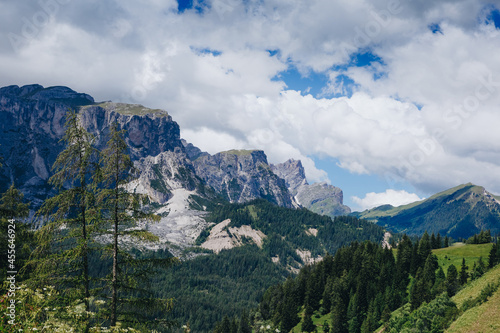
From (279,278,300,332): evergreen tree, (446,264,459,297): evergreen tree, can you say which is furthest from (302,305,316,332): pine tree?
(446,264,459,297): evergreen tree

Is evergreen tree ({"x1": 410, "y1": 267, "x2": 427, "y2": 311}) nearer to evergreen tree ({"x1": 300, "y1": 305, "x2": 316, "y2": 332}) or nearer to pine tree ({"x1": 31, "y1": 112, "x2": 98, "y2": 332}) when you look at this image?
evergreen tree ({"x1": 300, "y1": 305, "x2": 316, "y2": 332})

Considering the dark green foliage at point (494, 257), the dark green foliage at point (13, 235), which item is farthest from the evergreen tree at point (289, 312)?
the dark green foliage at point (13, 235)

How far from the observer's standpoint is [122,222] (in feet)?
66.6

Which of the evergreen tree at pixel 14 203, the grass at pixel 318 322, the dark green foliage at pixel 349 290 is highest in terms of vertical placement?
the evergreen tree at pixel 14 203

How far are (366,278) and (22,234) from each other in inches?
4514

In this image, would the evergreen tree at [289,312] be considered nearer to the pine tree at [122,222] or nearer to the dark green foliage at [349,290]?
the dark green foliage at [349,290]

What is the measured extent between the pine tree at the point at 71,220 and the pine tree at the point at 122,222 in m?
1.04

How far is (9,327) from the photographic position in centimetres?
1180

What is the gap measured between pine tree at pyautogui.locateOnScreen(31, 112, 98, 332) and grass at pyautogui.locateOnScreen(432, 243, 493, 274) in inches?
5006

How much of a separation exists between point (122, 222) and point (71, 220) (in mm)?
3095

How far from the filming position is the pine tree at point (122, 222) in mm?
19859

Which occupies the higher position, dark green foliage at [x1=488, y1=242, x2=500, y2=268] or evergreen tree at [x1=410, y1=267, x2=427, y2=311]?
dark green foliage at [x1=488, y1=242, x2=500, y2=268]

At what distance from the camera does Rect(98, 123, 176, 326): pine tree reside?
19.9 m

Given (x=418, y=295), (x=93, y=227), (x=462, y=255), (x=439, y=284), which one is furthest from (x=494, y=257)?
(x=93, y=227)
